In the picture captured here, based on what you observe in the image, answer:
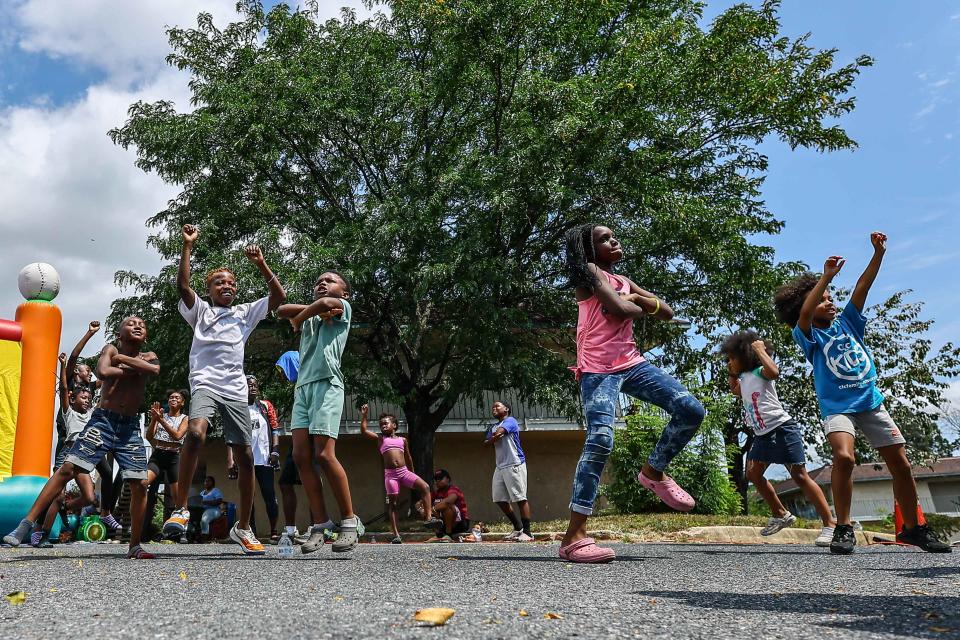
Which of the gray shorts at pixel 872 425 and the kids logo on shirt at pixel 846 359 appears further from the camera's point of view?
the kids logo on shirt at pixel 846 359

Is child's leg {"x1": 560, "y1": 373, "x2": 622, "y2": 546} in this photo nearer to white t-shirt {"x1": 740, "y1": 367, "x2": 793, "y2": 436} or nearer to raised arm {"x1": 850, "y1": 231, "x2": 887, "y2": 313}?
raised arm {"x1": 850, "y1": 231, "x2": 887, "y2": 313}

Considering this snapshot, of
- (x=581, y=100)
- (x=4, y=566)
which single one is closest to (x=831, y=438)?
(x=4, y=566)

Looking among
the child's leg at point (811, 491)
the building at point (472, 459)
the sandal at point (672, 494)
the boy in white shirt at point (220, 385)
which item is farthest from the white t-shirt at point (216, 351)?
the building at point (472, 459)

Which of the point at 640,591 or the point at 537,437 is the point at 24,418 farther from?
the point at 537,437

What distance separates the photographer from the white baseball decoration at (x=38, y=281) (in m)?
9.55

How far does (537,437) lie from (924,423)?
12.3m

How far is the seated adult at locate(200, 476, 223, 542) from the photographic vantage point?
37.0ft

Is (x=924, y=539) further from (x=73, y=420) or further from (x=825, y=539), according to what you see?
(x=73, y=420)

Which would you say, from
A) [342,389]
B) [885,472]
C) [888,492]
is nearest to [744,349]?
[342,389]

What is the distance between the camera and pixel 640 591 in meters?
2.85

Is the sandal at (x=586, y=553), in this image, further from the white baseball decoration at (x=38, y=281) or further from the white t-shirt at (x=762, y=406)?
the white baseball decoration at (x=38, y=281)

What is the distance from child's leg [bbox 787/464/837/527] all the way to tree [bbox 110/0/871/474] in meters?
6.39

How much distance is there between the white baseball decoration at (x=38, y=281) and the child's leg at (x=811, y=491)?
30.0ft

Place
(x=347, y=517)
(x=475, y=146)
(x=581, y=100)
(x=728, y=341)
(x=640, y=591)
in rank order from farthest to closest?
(x=475, y=146) < (x=581, y=100) < (x=728, y=341) < (x=347, y=517) < (x=640, y=591)
